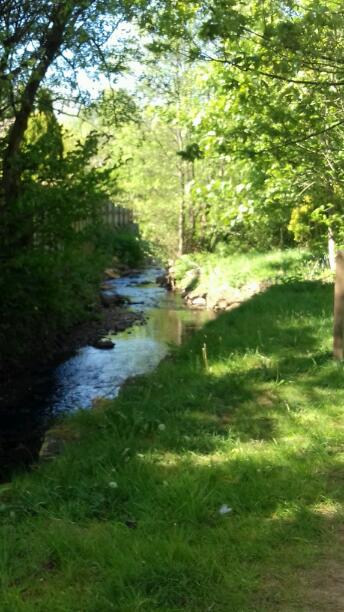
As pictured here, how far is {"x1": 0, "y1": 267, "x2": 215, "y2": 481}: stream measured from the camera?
25.1 ft

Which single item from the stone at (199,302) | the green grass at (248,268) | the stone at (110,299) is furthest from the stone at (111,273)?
the stone at (199,302)

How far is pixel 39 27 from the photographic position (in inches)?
370

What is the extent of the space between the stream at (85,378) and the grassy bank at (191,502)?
1525 millimetres

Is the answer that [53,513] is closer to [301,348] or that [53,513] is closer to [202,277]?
[301,348]

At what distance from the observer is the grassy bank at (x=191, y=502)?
9.70 ft

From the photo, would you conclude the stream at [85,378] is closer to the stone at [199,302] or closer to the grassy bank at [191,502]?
the stone at [199,302]

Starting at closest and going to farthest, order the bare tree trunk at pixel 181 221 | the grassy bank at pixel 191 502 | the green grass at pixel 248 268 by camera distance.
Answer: the grassy bank at pixel 191 502
the green grass at pixel 248 268
the bare tree trunk at pixel 181 221

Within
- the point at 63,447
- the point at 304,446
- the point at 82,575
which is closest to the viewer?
the point at 82,575

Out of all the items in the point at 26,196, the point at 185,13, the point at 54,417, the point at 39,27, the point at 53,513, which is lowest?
the point at 54,417

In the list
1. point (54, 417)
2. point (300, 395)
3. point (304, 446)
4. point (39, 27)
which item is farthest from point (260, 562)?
point (39, 27)

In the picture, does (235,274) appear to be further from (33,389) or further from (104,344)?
(33,389)

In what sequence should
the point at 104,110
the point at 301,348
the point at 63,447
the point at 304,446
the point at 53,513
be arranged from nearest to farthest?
the point at 53,513 → the point at 304,446 → the point at 63,447 → the point at 301,348 → the point at 104,110

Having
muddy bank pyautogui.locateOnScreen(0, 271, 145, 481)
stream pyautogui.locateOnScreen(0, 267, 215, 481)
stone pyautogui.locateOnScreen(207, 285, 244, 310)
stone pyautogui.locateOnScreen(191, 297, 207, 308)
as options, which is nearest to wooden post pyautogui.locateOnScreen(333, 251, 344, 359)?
stream pyautogui.locateOnScreen(0, 267, 215, 481)

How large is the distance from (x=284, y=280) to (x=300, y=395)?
8780 millimetres
